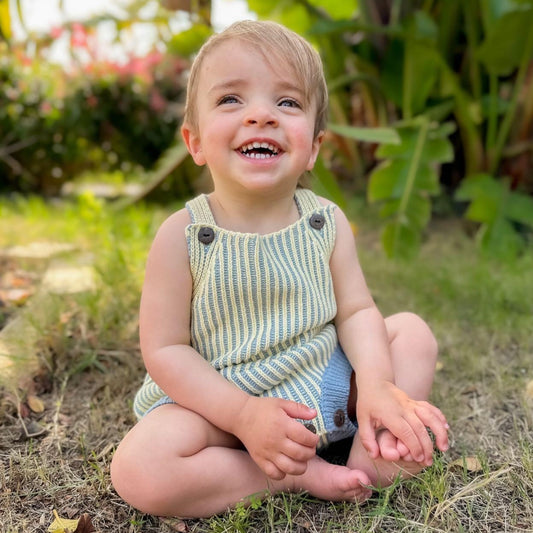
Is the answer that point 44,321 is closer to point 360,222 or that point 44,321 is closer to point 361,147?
point 360,222

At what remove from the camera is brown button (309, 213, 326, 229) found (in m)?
1.58

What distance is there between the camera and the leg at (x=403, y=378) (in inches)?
53.4

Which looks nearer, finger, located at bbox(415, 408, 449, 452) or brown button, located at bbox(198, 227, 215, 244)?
finger, located at bbox(415, 408, 449, 452)

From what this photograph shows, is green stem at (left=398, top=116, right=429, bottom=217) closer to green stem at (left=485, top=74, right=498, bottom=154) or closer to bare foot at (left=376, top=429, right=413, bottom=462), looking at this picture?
green stem at (left=485, top=74, right=498, bottom=154)

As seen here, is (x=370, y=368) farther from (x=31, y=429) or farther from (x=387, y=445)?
(x=31, y=429)

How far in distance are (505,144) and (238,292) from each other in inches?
107

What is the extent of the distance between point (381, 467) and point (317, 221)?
1.81 feet

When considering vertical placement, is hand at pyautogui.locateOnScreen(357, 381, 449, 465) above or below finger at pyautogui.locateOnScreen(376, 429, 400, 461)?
above

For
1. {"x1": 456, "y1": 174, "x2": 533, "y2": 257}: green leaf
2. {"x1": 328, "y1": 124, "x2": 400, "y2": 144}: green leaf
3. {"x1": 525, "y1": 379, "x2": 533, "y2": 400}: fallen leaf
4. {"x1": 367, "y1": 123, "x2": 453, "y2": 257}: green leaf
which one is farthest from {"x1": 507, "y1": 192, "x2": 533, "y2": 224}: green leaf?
{"x1": 525, "y1": 379, "x2": 533, "y2": 400}: fallen leaf

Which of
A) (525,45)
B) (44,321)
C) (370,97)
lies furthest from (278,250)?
(370,97)

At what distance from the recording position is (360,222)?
12.7 ft

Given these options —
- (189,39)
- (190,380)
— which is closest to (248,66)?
(190,380)

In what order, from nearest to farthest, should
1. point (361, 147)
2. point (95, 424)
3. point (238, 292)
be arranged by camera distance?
1. point (238, 292)
2. point (95, 424)
3. point (361, 147)

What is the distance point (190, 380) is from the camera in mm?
1396
